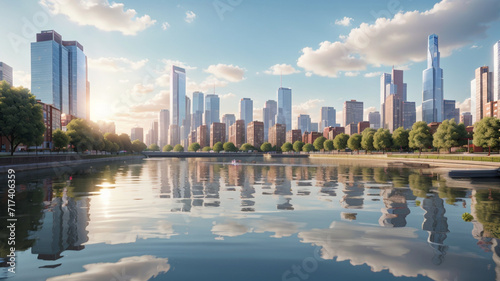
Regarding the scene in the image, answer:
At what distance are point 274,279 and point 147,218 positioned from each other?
346 inches

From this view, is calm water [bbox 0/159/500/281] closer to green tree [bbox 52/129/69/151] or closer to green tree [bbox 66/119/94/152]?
green tree [bbox 66/119/94/152]

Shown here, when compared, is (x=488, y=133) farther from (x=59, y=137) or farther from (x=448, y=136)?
(x=59, y=137)

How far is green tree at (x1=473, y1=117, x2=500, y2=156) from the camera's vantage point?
66.8 m

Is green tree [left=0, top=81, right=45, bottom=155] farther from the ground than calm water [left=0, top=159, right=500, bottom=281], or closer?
farther from the ground

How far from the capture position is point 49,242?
10.4m

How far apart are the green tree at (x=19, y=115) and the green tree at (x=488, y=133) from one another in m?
104

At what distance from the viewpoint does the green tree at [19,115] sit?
184 feet

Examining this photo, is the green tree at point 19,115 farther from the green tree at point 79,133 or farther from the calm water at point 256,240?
the calm water at point 256,240

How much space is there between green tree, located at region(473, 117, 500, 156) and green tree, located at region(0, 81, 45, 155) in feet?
341

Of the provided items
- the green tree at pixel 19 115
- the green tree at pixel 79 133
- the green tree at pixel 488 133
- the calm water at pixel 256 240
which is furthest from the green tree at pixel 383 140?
the green tree at pixel 19 115

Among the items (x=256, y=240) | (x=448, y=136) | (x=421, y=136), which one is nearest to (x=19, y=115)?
(x=256, y=240)

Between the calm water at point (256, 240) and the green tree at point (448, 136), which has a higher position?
the green tree at point (448, 136)

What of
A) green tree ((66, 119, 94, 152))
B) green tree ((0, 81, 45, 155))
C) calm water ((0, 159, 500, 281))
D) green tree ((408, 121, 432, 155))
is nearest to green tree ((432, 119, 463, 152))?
green tree ((408, 121, 432, 155))

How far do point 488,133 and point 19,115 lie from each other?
105165 millimetres
